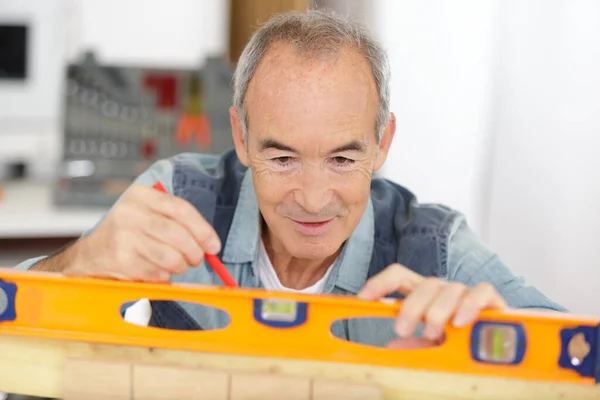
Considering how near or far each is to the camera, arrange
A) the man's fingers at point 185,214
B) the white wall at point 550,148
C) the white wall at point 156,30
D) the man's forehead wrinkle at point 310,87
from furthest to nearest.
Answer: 1. the white wall at point 156,30
2. the white wall at point 550,148
3. the man's forehead wrinkle at point 310,87
4. the man's fingers at point 185,214

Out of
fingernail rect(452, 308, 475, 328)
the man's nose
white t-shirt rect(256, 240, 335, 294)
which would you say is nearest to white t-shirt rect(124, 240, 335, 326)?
white t-shirt rect(256, 240, 335, 294)

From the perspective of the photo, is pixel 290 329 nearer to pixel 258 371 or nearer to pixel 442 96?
pixel 258 371

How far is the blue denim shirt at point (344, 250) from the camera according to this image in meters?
1.18

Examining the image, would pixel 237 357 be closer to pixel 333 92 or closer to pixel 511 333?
pixel 511 333

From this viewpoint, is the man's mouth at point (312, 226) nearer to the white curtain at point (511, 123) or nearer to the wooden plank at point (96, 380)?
the wooden plank at point (96, 380)

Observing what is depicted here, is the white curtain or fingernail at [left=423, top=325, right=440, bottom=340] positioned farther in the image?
the white curtain

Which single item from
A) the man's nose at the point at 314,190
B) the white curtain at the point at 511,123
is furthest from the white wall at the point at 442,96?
the man's nose at the point at 314,190

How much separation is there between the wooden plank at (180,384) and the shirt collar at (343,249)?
52 centimetres

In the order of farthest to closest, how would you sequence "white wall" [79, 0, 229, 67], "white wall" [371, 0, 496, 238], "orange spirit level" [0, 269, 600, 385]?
"white wall" [79, 0, 229, 67]
"white wall" [371, 0, 496, 238]
"orange spirit level" [0, 269, 600, 385]

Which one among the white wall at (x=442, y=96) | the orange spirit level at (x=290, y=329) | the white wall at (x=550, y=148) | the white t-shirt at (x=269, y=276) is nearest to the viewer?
the orange spirit level at (x=290, y=329)

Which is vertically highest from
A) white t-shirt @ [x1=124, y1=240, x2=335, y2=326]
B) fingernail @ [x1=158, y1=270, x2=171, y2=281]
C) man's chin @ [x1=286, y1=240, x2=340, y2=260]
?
fingernail @ [x1=158, y1=270, x2=171, y2=281]

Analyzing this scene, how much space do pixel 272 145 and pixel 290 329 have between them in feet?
1.23

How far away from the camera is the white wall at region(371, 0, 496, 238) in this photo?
2.02 meters

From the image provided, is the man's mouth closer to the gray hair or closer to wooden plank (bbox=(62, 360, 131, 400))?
the gray hair
